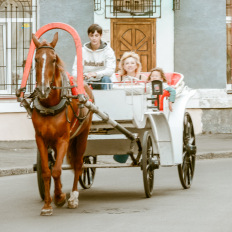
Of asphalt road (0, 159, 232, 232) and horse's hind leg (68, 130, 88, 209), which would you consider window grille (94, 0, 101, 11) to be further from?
horse's hind leg (68, 130, 88, 209)

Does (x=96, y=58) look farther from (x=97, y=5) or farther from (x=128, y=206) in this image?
(x=97, y=5)

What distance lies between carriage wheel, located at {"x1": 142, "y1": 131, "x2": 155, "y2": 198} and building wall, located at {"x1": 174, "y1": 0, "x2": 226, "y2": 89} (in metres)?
10.9

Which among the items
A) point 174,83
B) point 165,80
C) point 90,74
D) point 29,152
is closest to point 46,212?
point 90,74

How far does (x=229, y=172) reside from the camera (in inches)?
518

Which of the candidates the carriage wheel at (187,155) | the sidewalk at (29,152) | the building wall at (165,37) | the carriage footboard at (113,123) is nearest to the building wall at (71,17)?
the building wall at (165,37)

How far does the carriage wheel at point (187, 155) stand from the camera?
1091cm

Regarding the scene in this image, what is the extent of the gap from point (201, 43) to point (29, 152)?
6401mm

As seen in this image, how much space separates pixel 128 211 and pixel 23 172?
199 inches

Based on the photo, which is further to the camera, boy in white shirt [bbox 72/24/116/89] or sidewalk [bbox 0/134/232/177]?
sidewalk [bbox 0/134/232/177]

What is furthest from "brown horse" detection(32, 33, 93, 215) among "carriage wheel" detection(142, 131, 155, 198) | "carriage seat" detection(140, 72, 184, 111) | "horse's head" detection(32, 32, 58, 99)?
"carriage seat" detection(140, 72, 184, 111)

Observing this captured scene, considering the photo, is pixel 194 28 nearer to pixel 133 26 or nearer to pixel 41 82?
pixel 133 26

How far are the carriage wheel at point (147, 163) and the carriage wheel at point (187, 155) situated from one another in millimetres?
784

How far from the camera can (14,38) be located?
2033 centimetres

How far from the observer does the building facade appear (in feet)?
66.3
